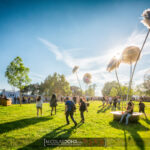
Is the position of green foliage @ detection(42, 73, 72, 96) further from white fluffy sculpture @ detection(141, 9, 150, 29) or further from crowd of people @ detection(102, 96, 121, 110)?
white fluffy sculpture @ detection(141, 9, 150, 29)

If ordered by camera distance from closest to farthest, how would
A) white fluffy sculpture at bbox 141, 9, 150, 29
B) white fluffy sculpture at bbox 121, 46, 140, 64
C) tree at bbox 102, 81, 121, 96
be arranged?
white fluffy sculpture at bbox 141, 9, 150, 29
white fluffy sculpture at bbox 121, 46, 140, 64
tree at bbox 102, 81, 121, 96

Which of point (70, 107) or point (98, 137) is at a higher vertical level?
point (70, 107)

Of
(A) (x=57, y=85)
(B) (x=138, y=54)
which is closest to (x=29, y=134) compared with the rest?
(B) (x=138, y=54)

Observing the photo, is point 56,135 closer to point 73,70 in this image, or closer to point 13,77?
point 13,77

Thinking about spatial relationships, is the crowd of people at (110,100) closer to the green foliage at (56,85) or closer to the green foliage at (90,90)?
the green foliage at (56,85)

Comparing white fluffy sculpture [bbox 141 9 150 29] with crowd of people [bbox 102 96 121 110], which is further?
crowd of people [bbox 102 96 121 110]

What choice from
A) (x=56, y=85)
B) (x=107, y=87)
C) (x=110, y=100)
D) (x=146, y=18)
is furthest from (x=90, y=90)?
(x=146, y=18)

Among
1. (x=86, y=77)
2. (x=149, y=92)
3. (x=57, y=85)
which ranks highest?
(x=86, y=77)

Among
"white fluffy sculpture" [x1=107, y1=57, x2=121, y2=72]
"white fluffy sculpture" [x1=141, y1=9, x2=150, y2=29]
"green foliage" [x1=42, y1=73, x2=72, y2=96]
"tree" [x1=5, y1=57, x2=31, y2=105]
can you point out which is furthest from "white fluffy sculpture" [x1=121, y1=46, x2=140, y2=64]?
"green foliage" [x1=42, y1=73, x2=72, y2=96]

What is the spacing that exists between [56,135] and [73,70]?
30.9 meters

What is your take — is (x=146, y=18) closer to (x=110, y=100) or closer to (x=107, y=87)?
(x=110, y=100)

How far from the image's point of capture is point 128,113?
881 cm

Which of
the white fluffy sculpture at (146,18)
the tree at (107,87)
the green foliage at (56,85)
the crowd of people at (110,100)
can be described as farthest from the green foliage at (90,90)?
the white fluffy sculpture at (146,18)

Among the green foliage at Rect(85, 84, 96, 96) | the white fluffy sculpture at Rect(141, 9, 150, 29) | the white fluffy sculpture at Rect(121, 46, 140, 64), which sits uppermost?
the white fluffy sculpture at Rect(141, 9, 150, 29)
